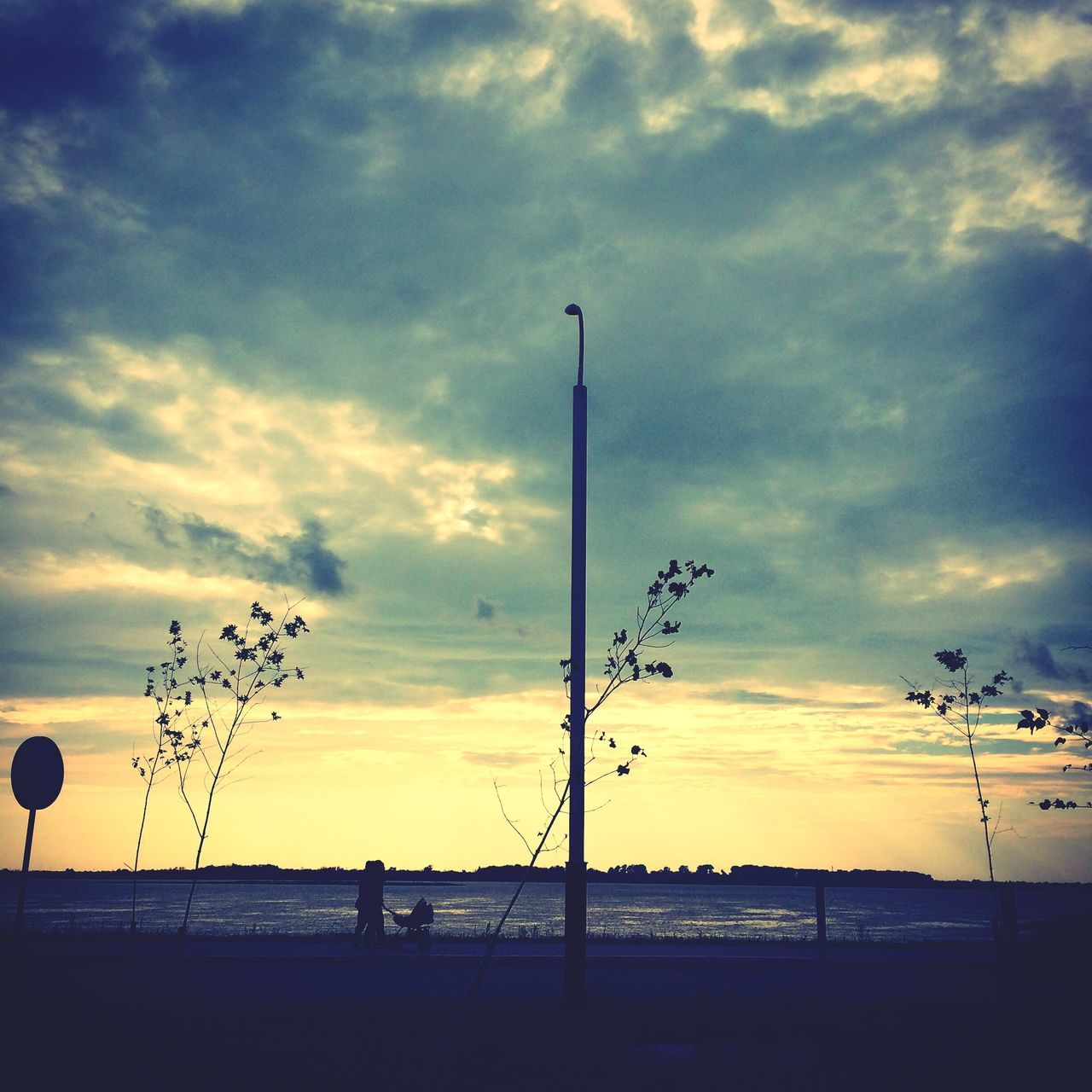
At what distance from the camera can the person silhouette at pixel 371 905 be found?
21422 millimetres

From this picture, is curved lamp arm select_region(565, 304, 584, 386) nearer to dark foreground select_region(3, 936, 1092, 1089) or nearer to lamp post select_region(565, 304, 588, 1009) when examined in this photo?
lamp post select_region(565, 304, 588, 1009)

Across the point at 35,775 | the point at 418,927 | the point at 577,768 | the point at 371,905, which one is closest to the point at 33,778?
the point at 35,775

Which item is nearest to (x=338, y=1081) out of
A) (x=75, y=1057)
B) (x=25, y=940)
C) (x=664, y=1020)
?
(x=75, y=1057)

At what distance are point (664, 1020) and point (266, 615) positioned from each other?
821 cm

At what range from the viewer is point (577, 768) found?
11.3 metres

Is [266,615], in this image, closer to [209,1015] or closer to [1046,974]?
[209,1015]

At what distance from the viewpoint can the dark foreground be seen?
26.4 ft

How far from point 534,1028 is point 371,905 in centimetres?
1280

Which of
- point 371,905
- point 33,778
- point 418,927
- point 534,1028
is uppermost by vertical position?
point 33,778

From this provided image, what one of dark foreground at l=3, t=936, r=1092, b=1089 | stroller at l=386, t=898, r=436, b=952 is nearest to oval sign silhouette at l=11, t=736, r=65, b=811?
dark foreground at l=3, t=936, r=1092, b=1089

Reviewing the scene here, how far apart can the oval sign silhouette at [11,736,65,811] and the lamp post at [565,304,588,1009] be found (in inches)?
313

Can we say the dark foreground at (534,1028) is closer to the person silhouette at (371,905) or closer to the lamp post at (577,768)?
the lamp post at (577,768)

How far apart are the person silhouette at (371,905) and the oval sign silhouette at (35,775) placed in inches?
337

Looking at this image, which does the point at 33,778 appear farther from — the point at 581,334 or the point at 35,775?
the point at 581,334
